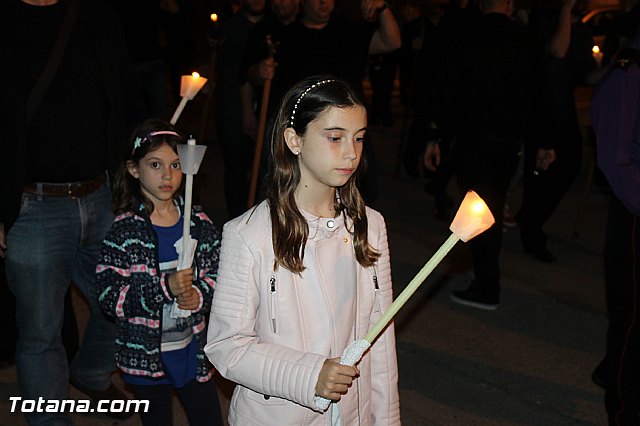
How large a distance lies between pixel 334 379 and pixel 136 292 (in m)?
1.32

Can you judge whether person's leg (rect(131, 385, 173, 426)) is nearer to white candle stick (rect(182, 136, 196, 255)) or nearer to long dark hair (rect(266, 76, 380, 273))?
white candle stick (rect(182, 136, 196, 255))

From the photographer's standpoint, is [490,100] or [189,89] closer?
[189,89]

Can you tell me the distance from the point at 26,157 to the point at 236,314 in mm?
1424

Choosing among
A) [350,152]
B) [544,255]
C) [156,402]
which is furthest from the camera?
[544,255]

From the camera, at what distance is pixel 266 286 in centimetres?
275

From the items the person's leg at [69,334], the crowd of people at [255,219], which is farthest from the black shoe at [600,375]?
the person's leg at [69,334]

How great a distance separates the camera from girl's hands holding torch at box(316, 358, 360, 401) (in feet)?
8.24

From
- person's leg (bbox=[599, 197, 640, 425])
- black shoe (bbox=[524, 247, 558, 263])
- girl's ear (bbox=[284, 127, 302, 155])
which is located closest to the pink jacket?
girl's ear (bbox=[284, 127, 302, 155])

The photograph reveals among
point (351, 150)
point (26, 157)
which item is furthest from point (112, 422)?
point (351, 150)

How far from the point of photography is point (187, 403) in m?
3.70

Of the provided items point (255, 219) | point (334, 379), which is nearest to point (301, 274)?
point (255, 219)

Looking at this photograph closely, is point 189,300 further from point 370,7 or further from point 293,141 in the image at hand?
point 370,7

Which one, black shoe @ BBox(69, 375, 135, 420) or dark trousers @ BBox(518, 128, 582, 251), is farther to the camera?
dark trousers @ BBox(518, 128, 582, 251)

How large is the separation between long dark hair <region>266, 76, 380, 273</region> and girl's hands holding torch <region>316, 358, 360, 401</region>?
0.34 meters
